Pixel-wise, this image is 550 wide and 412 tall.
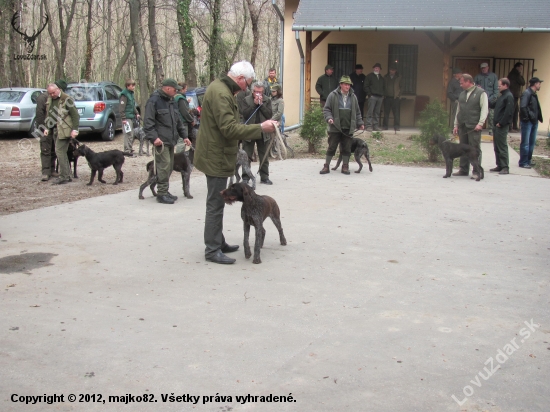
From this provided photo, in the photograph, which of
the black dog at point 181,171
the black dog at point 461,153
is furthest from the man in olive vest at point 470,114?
the black dog at point 181,171

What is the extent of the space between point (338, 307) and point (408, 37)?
709 inches

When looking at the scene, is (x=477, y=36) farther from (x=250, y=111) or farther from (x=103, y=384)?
(x=103, y=384)

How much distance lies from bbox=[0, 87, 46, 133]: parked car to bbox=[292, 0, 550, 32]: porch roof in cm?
851

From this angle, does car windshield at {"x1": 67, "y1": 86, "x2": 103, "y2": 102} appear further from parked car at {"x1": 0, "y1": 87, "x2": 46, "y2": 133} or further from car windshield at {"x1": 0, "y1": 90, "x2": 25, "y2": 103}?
car windshield at {"x1": 0, "y1": 90, "x2": 25, "y2": 103}

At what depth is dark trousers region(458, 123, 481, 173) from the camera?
12203 mm

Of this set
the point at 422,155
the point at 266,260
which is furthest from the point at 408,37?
the point at 266,260

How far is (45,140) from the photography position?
38.3 feet

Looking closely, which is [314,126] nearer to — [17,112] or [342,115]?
[342,115]

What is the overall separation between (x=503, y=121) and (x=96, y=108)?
38.2 ft

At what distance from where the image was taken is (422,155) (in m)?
15.6

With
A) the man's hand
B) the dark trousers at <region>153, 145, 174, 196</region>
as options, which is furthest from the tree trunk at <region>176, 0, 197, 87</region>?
the man's hand

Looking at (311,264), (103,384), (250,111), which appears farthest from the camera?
(250,111)

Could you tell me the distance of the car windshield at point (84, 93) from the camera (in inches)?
725

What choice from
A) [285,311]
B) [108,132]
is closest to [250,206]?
[285,311]
